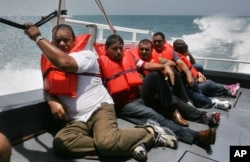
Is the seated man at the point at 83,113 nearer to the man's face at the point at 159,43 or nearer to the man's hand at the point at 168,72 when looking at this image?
the man's hand at the point at 168,72

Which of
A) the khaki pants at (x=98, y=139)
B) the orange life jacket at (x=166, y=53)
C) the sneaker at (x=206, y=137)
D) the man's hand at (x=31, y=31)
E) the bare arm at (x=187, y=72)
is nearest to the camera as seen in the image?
the man's hand at (x=31, y=31)

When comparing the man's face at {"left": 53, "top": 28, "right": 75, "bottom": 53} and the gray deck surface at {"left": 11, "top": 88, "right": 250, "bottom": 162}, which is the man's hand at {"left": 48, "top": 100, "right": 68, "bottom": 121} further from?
the man's face at {"left": 53, "top": 28, "right": 75, "bottom": 53}

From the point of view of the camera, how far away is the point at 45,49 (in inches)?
63.0

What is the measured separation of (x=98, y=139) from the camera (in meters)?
1.79

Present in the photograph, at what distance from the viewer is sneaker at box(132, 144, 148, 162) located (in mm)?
1772

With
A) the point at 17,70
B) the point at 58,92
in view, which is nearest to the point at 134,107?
the point at 58,92

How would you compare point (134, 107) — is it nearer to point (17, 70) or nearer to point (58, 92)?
point (58, 92)

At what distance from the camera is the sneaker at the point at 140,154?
1.77m

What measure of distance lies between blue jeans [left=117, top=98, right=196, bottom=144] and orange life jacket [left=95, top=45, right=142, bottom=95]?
20 centimetres

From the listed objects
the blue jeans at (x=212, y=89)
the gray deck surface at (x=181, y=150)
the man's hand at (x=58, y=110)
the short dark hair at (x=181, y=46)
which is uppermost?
the short dark hair at (x=181, y=46)

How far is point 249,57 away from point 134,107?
1289cm

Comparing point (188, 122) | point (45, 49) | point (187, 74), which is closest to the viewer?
point (45, 49)

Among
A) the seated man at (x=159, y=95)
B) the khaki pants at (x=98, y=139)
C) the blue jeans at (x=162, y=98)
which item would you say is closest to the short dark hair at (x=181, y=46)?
the seated man at (x=159, y=95)

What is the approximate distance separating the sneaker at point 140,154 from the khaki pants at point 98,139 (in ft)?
0.12
